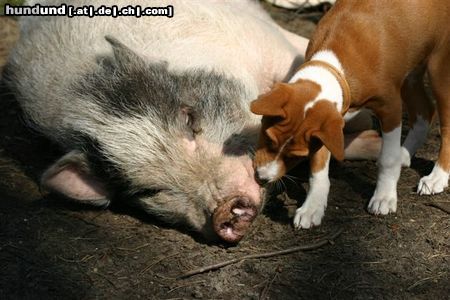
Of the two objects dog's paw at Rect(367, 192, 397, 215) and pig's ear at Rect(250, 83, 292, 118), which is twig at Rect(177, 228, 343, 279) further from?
pig's ear at Rect(250, 83, 292, 118)

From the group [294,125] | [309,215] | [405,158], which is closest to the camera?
[294,125]

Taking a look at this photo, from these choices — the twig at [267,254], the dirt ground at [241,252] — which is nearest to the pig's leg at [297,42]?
the dirt ground at [241,252]

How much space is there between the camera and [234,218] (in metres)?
3.70

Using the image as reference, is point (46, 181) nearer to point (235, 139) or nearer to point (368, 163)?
point (235, 139)

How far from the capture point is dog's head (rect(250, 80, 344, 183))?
3271 millimetres

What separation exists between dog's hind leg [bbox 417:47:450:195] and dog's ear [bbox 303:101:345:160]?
37.9 inches

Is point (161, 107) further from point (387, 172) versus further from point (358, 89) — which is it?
point (387, 172)

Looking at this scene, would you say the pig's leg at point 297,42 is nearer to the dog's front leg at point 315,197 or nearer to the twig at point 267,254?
the dog's front leg at point 315,197

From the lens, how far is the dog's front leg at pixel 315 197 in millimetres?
3914

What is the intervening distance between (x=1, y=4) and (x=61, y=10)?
1.81 metres

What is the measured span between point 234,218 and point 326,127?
701mm

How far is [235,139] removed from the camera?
12.7 ft

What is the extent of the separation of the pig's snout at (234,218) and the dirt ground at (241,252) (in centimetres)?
13

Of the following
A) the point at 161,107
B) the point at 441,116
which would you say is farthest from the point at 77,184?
the point at 441,116
